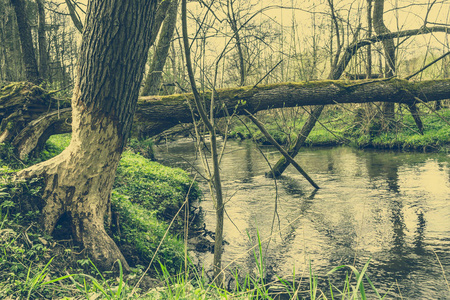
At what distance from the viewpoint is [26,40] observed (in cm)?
916

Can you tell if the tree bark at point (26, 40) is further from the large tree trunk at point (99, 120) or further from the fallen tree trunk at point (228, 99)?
the large tree trunk at point (99, 120)

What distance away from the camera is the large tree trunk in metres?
3.67

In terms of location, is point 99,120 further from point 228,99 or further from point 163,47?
point 163,47

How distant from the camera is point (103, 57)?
3.72 m

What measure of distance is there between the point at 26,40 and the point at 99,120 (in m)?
6.64

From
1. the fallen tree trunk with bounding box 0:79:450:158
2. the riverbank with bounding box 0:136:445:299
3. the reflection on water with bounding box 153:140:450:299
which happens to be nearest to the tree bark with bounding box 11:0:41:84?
the fallen tree trunk with bounding box 0:79:450:158

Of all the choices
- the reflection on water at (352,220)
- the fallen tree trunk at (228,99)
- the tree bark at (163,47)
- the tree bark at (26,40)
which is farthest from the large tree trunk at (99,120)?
the tree bark at (163,47)

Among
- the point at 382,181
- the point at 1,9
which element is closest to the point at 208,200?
the point at 382,181

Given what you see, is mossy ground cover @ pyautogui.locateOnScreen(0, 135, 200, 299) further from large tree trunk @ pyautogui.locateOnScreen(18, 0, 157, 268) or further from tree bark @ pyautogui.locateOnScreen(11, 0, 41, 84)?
tree bark @ pyautogui.locateOnScreen(11, 0, 41, 84)

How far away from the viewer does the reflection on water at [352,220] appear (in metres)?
4.95

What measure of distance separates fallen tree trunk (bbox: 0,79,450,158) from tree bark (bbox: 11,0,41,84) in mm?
3780

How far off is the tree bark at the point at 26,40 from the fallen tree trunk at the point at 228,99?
3.78m

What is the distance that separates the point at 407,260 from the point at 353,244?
2.92 feet

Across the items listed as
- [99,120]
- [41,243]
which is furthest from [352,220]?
[41,243]
